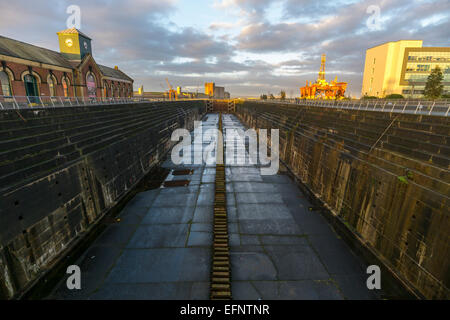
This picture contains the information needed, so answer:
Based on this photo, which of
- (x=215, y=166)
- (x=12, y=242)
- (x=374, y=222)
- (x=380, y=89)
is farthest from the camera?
(x=380, y=89)

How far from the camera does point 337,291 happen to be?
7.00m

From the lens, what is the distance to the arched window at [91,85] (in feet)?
158

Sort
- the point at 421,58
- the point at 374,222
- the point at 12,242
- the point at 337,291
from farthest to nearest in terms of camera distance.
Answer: the point at 421,58 → the point at 374,222 → the point at 337,291 → the point at 12,242

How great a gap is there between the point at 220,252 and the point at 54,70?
47.5 meters

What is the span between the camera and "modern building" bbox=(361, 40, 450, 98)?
9388 centimetres

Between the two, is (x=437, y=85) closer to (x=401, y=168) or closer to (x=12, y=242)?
(x=401, y=168)

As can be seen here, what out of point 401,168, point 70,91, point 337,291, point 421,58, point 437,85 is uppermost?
point 421,58

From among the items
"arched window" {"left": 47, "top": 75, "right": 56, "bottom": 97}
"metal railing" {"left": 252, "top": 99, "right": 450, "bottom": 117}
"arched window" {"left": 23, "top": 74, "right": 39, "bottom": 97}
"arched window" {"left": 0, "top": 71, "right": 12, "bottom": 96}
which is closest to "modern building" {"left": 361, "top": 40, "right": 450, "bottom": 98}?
"metal railing" {"left": 252, "top": 99, "right": 450, "bottom": 117}

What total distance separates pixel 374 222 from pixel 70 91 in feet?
179

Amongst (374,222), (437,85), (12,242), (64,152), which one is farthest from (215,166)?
(437,85)

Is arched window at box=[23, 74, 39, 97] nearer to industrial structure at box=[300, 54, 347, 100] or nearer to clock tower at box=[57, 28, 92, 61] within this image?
clock tower at box=[57, 28, 92, 61]

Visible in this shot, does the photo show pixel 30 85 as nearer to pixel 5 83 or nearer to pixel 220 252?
pixel 5 83
